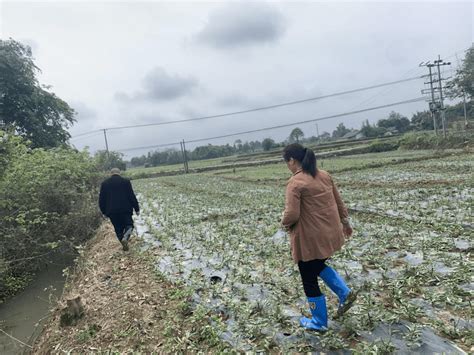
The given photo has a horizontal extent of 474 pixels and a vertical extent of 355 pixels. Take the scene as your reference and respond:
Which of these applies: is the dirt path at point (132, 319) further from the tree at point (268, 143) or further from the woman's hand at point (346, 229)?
the tree at point (268, 143)

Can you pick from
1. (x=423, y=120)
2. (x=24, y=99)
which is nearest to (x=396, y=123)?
(x=423, y=120)

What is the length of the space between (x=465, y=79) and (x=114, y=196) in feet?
182

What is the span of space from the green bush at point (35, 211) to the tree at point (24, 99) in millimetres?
14534

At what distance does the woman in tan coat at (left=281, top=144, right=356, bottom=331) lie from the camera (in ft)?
11.0

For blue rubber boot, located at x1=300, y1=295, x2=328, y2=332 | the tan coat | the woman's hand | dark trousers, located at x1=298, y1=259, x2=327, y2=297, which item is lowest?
blue rubber boot, located at x1=300, y1=295, x2=328, y2=332

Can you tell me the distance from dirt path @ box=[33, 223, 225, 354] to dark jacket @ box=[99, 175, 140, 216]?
4.53ft

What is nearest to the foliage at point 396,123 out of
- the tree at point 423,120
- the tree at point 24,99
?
the tree at point 423,120

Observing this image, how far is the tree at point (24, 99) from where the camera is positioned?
24.1 m

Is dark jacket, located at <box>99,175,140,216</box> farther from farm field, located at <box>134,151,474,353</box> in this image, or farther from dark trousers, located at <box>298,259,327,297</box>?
dark trousers, located at <box>298,259,327,297</box>

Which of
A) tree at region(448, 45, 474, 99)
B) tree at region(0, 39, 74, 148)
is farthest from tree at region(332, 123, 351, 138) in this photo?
tree at region(0, 39, 74, 148)

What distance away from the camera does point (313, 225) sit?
3375mm

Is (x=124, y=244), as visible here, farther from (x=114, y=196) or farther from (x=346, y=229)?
(x=346, y=229)

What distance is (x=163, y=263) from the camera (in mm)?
6609

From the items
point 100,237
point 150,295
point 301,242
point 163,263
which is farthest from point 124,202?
point 301,242
